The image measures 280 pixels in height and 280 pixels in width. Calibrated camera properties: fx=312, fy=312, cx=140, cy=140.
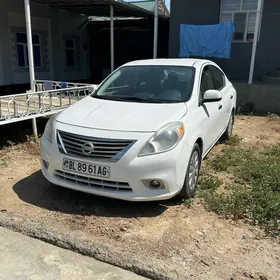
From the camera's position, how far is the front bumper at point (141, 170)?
309 cm

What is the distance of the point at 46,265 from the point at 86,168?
1000 millimetres

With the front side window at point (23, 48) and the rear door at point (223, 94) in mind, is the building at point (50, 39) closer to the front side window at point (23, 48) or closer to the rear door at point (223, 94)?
the front side window at point (23, 48)

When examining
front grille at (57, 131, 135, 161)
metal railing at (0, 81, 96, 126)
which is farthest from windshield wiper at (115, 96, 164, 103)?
metal railing at (0, 81, 96, 126)

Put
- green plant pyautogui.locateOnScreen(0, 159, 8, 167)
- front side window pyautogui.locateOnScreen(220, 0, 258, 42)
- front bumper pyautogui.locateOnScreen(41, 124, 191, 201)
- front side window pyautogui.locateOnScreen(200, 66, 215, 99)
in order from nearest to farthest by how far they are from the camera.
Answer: front bumper pyautogui.locateOnScreen(41, 124, 191, 201) → front side window pyautogui.locateOnScreen(200, 66, 215, 99) → green plant pyautogui.locateOnScreen(0, 159, 8, 167) → front side window pyautogui.locateOnScreen(220, 0, 258, 42)

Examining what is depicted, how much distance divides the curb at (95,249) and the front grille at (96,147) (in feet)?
2.54

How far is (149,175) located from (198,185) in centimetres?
117

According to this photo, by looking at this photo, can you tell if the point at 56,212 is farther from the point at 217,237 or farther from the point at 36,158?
the point at 36,158

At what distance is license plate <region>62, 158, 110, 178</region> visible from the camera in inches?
124

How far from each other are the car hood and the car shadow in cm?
90

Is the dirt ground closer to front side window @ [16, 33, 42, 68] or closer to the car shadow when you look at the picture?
the car shadow

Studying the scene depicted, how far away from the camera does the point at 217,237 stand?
297cm

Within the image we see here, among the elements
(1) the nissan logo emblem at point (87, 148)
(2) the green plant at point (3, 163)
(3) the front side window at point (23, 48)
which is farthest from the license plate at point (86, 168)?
(3) the front side window at point (23, 48)

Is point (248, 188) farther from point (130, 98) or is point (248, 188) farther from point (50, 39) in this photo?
point (50, 39)

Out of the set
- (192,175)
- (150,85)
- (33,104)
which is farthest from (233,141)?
(33,104)
